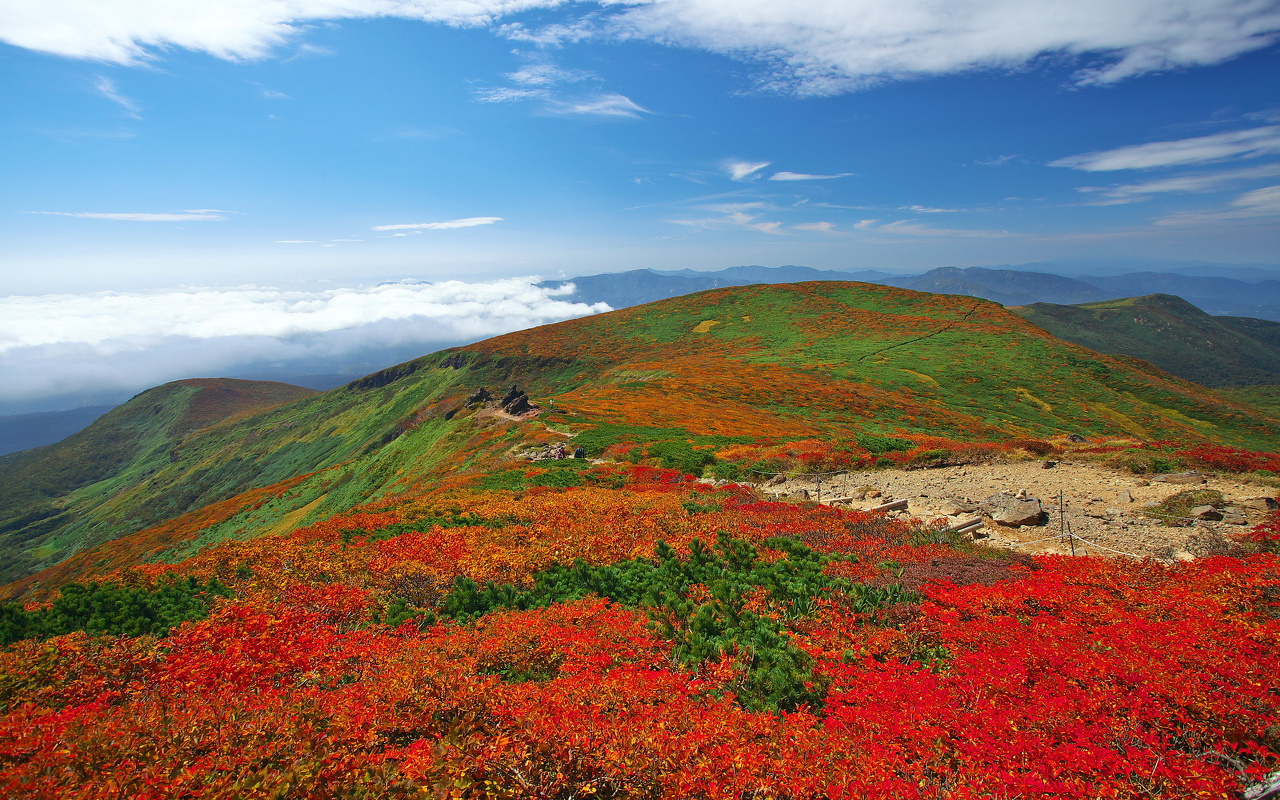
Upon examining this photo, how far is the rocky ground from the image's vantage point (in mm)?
13445

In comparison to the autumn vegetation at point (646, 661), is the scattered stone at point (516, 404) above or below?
above

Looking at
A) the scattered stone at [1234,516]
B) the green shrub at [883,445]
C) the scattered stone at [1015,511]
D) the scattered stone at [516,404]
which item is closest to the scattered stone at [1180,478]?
the scattered stone at [1234,516]

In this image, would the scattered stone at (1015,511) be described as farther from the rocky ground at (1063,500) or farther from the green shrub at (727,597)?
the green shrub at (727,597)

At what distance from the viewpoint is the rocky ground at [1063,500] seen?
13.4 meters

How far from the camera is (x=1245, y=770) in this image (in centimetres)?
561

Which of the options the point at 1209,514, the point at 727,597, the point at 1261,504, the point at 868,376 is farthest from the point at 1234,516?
the point at 868,376

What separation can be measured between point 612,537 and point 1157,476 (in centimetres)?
2012

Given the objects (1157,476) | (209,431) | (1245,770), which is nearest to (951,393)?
(1157,476)

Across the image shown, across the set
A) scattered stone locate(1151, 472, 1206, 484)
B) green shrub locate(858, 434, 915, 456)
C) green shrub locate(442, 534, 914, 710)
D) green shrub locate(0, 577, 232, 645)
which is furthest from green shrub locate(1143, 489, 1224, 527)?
green shrub locate(0, 577, 232, 645)

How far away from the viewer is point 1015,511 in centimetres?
1582

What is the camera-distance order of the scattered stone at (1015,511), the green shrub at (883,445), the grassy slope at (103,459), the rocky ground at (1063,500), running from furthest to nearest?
the grassy slope at (103,459) → the green shrub at (883,445) → the scattered stone at (1015,511) → the rocky ground at (1063,500)

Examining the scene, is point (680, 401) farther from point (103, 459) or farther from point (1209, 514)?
point (103, 459)

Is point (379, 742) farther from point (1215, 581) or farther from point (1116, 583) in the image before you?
point (1215, 581)

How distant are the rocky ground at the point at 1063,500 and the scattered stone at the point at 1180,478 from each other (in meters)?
0.08
